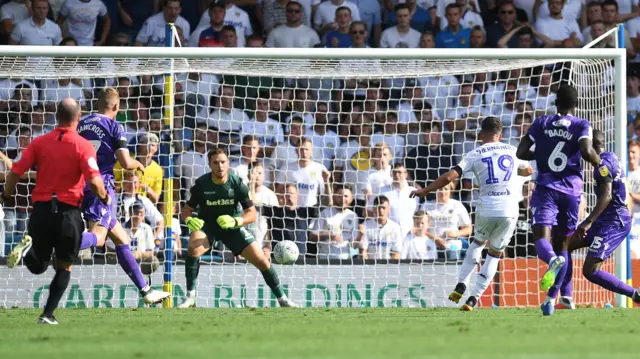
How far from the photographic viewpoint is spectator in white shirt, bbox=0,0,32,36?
54.8 feet

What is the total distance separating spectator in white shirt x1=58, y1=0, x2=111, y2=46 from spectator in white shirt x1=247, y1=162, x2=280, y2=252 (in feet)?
13.2

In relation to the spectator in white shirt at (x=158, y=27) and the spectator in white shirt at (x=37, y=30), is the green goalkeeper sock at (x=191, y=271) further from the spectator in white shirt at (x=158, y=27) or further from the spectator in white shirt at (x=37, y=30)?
the spectator in white shirt at (x=37, y=30)

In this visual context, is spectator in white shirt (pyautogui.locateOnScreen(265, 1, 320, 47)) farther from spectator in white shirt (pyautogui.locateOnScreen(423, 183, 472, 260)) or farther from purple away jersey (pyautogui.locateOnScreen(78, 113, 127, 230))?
purple away jersey (pyautogui.locateOnScreen(78, 113, 127, 230))

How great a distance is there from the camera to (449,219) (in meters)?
14.5

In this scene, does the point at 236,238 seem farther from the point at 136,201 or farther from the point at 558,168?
the point at 558,168

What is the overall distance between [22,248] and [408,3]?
960 cm

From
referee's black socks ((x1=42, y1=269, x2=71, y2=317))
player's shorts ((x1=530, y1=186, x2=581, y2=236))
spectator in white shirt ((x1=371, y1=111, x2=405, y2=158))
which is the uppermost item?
spectator in white shirt ((x1=371, y1=111, x2=405, y2=158))

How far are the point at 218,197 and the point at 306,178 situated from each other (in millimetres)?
2301

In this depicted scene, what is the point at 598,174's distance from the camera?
1038cm

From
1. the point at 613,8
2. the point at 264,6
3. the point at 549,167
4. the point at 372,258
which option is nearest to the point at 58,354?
the point at 549,167

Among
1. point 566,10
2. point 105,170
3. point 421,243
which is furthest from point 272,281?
point 566,10

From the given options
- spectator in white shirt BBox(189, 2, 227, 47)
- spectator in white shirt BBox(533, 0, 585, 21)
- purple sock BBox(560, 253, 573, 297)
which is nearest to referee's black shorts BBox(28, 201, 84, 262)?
purple sock BBox(560, 253, 573, 297)

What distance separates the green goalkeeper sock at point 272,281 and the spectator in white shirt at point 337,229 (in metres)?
1.83

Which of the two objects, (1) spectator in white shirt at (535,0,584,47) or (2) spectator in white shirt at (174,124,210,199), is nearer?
(2) spectator in white shirt at (174,124,210,199)
